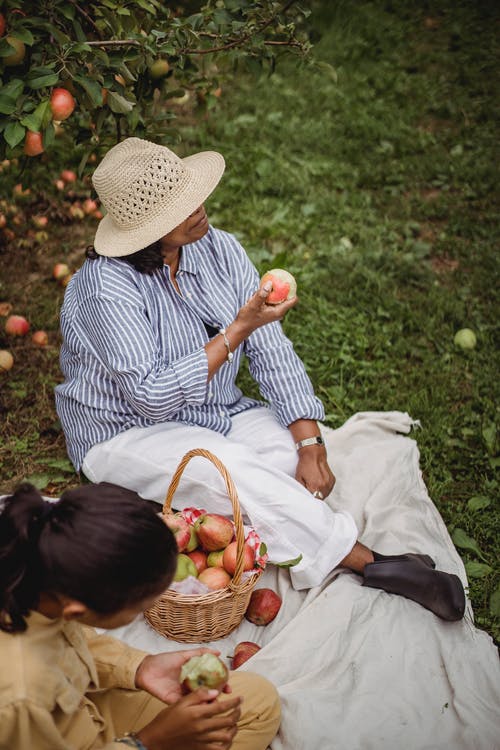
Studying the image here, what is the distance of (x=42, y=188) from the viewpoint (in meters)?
4.72

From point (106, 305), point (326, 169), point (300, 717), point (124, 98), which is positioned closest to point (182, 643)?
point (300, 717)

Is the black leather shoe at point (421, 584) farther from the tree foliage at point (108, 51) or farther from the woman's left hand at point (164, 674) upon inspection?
the tree foliage at point (108, 51)

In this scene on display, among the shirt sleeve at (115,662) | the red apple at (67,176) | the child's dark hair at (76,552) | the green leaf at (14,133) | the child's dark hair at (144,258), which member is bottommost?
the red apple at (67,176)

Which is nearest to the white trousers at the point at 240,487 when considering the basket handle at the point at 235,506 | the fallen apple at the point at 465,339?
the basket handle at the point at 235,506

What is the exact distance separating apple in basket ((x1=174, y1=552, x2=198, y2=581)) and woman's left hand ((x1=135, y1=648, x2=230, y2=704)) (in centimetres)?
43

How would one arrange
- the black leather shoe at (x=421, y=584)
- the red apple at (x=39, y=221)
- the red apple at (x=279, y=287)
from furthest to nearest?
the red apple at (x=39, y=221) < the red apple at (x=279, y=287) < the black leather shoe at (x=421, y=584)

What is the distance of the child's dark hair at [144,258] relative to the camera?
245 centimetres

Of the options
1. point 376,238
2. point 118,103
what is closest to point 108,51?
point 118,103

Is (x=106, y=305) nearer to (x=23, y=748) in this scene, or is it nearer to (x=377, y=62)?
(x=23, y=748)

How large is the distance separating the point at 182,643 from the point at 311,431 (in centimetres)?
96

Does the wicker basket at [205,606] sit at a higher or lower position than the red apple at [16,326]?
higher

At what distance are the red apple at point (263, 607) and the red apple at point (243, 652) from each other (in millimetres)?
106

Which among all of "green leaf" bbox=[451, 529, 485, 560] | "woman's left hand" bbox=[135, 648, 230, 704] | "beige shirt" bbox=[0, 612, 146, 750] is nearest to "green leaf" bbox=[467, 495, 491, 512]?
"green leaf" bbox=[451, 529, 485, 560]

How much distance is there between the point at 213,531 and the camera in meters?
2.26
